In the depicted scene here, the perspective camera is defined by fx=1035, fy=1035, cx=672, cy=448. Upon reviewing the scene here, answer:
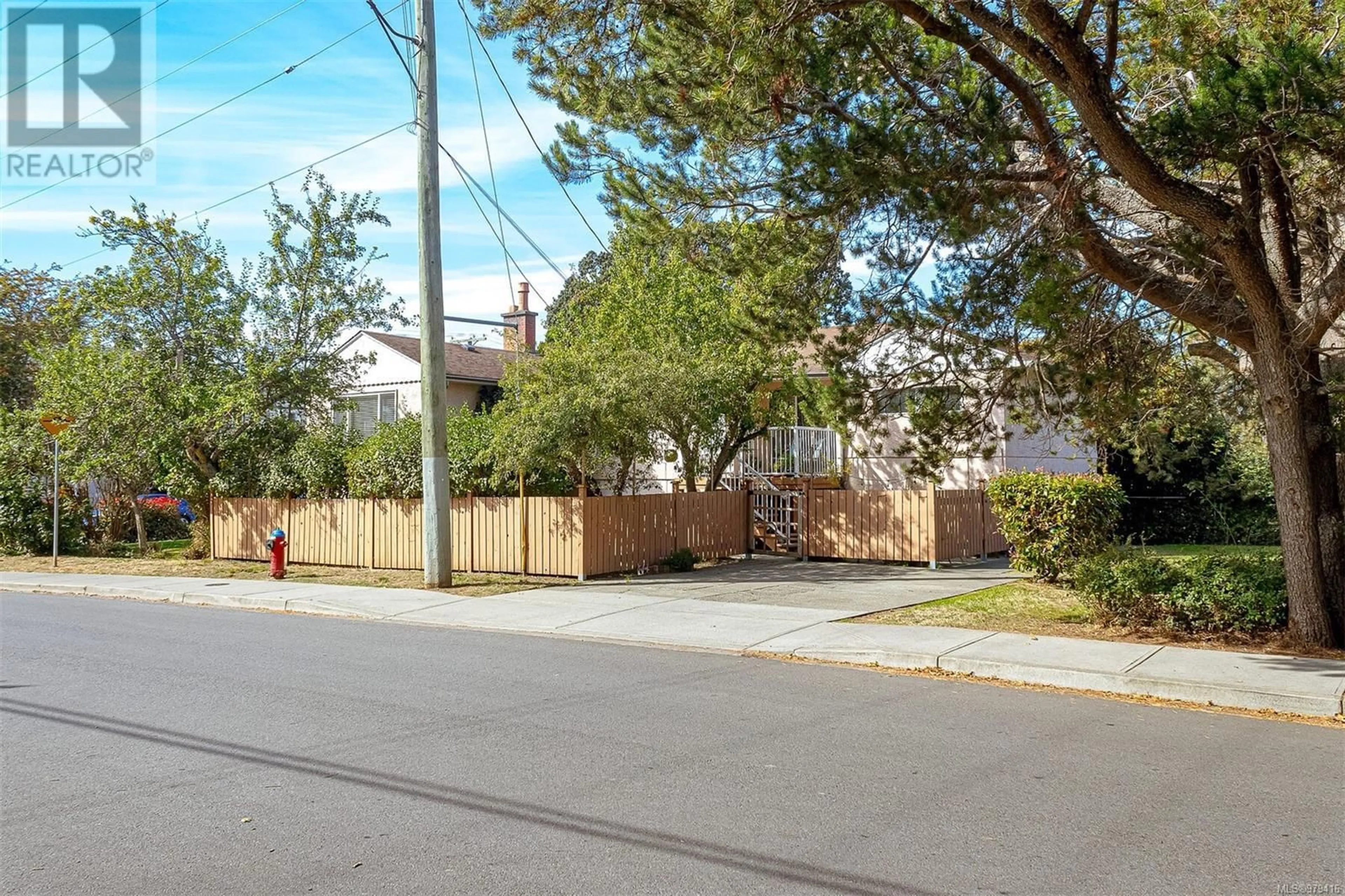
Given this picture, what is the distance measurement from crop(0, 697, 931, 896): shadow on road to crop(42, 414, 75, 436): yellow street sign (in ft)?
48.3

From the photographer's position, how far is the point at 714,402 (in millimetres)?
20406

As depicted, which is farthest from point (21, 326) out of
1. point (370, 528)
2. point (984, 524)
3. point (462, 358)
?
point (984, 524)

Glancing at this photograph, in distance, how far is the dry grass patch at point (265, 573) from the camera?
680 inches

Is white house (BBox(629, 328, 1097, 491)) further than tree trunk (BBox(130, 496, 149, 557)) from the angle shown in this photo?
No

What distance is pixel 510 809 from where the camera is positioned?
18.5 ft

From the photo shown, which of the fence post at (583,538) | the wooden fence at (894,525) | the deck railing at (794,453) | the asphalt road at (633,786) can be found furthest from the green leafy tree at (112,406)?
the wooden fence at (894,525)

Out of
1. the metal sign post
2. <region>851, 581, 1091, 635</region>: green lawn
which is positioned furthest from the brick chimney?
<region>851, 581, 1091, 635</region>: green lawn

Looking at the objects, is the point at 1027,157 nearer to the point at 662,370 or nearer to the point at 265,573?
the point at 662,370

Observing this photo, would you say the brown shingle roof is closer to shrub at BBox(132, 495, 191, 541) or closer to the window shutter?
the window shutter

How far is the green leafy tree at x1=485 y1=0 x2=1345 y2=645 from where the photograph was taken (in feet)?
30.5

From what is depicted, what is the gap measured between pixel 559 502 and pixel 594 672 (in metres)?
8.30

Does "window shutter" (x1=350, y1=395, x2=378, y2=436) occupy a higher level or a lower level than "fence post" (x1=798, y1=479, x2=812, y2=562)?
higher

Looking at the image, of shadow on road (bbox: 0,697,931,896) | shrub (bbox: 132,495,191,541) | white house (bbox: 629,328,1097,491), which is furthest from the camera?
shrub (bbox: 132,495,191,541)

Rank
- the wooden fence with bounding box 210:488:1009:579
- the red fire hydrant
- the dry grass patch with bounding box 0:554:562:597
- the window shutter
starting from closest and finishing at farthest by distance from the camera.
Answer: the dry grass patch with bounding box 0:554:562:597
the wooden fence with bounding box 210:488:1009:579
the red fire hydrant
the window shutter
